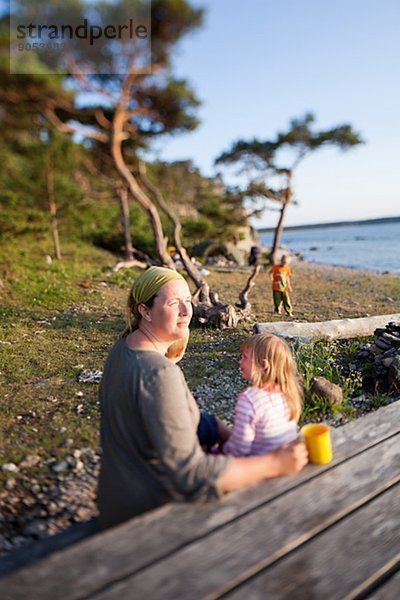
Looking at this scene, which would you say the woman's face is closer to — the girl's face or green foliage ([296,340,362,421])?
the girl's face

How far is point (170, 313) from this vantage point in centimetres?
222

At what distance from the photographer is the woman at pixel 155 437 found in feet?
5.74

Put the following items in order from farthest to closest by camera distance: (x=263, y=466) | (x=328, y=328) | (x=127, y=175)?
(x=127, y=175)
(x=328, y=328)
(x=263, y=466)

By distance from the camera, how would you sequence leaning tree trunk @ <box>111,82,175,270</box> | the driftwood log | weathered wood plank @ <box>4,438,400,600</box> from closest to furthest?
weathered wood plank @ <box>4,438,400,600</box>
the driftwood log
leaning tree trunk @ <box>111,82,175,270</box>

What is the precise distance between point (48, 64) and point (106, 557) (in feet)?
38.1

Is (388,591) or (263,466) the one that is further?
(263,466)

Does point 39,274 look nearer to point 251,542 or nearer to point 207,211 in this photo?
point 251,542

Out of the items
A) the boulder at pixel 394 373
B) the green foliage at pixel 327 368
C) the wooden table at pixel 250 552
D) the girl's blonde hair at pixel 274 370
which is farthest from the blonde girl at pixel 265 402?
the boulder at pixel 394 373

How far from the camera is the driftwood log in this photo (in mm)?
7070

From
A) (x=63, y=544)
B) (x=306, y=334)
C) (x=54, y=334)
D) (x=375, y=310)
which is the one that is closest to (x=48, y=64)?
(x=54, y=334)

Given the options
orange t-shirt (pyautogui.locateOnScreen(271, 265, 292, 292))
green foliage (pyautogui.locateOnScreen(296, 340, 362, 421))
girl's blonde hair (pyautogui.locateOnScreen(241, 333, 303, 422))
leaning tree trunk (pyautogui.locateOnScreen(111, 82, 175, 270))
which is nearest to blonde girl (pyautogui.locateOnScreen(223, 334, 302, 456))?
girl's blonde hair (pyautogui.locateOnScreen(241, 333, 303, 422))

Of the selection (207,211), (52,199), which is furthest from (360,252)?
(52,199)

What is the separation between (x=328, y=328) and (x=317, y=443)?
534cm

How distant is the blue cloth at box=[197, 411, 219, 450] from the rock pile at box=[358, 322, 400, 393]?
3.35 meters
